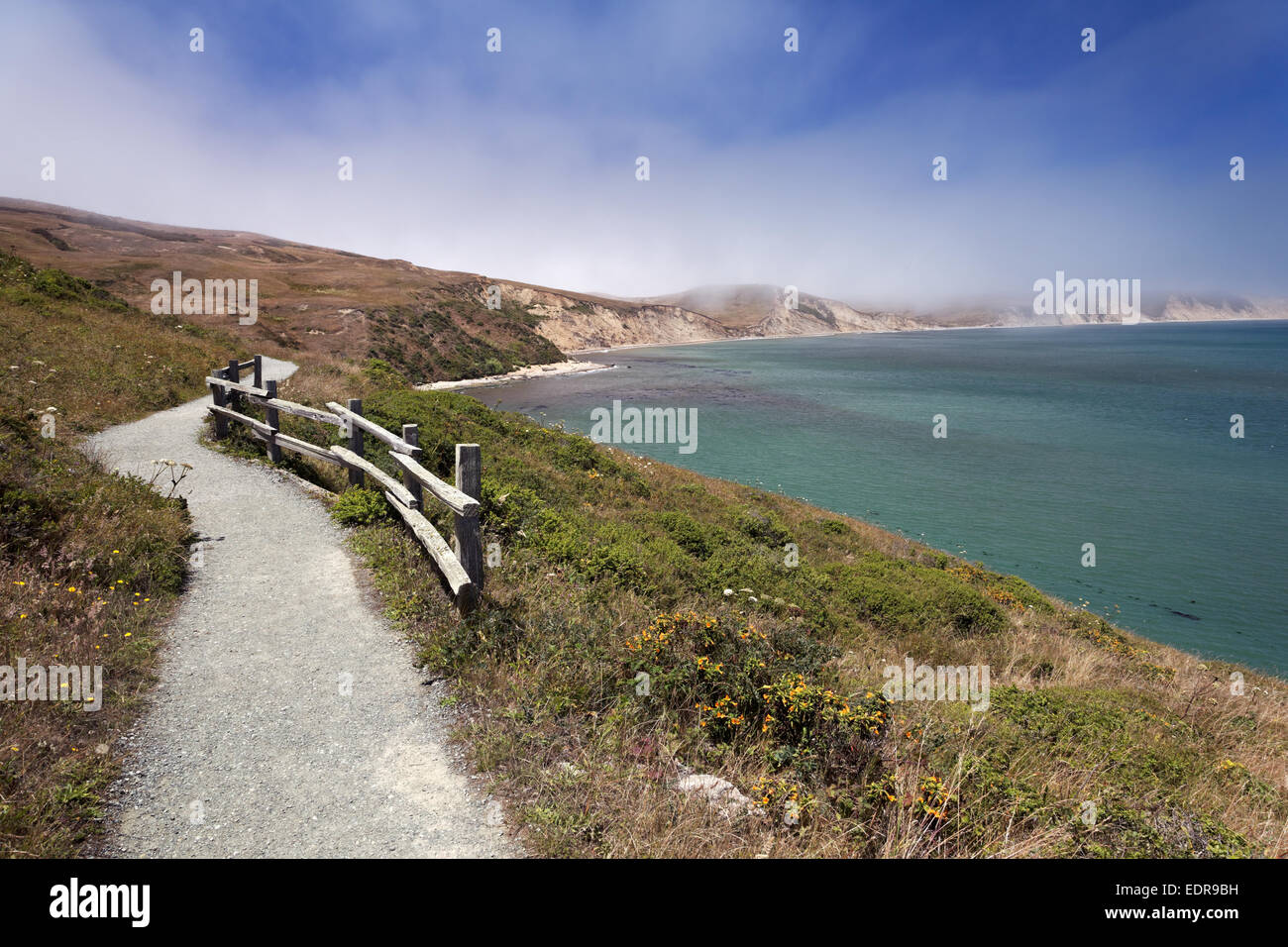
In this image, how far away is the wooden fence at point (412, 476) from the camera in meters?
6.31

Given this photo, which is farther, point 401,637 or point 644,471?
point 644,471

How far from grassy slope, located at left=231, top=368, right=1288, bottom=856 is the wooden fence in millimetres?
589

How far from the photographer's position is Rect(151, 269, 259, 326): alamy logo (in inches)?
2008

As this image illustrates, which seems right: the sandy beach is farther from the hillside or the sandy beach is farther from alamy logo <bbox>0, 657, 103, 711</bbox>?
alamy logo <bbox>0, 657, 103, 711</bbox>

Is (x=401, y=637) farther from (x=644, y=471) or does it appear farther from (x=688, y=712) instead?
(x=644, y=471)

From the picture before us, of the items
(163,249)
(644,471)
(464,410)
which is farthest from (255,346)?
(163,249)

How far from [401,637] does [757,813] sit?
4.36 metres

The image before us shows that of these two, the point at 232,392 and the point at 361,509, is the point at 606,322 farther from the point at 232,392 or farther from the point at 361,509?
the point at 361,509

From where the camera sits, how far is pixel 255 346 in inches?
1309

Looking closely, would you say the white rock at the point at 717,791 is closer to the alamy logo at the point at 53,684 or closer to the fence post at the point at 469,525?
the fence post at the point at 469,525

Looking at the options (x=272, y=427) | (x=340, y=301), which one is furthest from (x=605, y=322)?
(x=272, y=427)

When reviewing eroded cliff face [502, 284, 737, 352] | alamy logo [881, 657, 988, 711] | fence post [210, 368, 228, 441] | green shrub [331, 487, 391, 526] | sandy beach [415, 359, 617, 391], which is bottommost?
alamy logo [881, 657, 988, 711]
